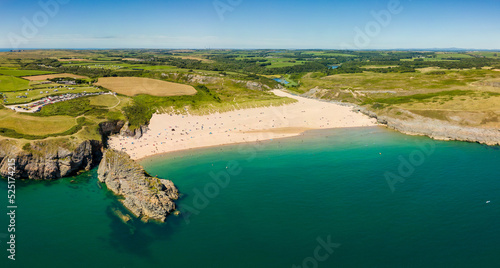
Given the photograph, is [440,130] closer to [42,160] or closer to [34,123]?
[42,160]

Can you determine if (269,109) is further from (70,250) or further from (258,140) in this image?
(70,250)

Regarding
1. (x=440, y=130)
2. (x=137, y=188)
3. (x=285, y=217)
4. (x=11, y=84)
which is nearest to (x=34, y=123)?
(x=137, y=188)

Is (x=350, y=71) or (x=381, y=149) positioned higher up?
(x=350, y=71)

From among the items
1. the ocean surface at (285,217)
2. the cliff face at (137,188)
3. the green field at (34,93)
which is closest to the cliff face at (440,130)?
the ocean surface at (285,217)

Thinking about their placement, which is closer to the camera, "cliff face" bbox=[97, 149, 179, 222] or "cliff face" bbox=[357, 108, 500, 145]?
"cliff face" bbox=[97, 149, 179, 222]

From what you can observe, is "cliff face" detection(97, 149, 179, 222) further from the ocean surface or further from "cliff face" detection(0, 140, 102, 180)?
"cliff face" detection(0, 140, 102, 180)

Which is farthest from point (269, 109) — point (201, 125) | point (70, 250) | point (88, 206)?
point (70, 250)

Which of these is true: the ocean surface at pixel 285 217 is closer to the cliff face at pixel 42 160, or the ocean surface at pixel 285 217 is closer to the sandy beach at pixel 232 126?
the cliff face at pixel 42 160

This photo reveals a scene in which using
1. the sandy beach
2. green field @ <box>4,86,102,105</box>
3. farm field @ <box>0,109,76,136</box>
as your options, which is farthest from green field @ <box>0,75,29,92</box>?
the sandy beach
